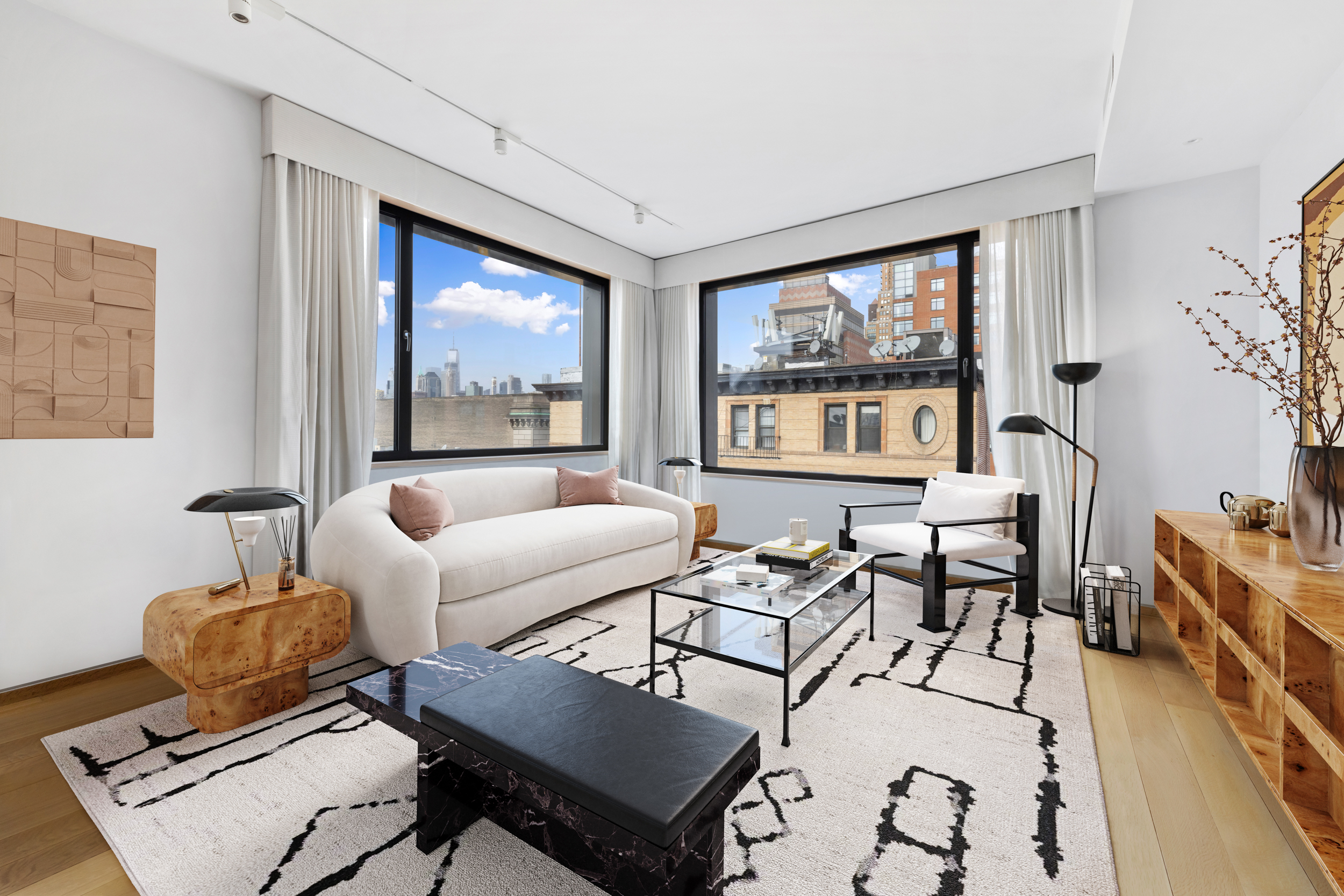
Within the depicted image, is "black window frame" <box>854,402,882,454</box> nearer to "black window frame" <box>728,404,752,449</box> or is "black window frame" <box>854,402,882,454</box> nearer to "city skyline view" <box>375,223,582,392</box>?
"black window frame" <box>728,404,752,449</box>

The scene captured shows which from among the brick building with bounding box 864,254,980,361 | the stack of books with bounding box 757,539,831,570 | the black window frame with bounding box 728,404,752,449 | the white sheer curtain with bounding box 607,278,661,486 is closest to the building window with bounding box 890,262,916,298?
the brick building with bounding box 864,254,980,361

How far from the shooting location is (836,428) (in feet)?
15.4

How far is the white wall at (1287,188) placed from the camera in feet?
7.38

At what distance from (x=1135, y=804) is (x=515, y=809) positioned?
5.69ft

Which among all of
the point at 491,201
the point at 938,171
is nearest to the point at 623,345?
the point at 491,201

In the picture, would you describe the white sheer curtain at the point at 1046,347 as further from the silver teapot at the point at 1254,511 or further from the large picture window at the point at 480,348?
the large picture window at the point at 480,348

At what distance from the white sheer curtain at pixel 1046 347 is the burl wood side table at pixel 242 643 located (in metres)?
3.83

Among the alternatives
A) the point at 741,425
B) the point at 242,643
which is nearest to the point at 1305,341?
the point at 741,425

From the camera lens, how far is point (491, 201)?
3.97m

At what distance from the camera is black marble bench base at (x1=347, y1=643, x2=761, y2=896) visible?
42.1 inches

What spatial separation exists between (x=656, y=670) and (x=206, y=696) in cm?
162

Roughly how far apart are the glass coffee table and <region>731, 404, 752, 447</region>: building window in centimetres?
248

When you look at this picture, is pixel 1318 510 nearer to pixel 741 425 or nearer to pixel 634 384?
pixel 741 425

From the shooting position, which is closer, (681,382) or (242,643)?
(242,643)
